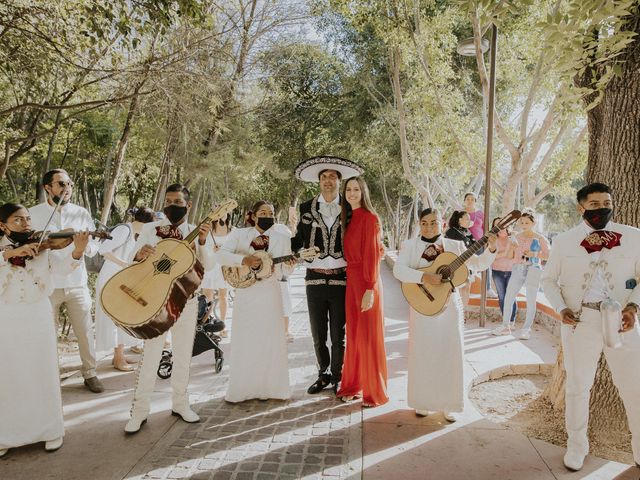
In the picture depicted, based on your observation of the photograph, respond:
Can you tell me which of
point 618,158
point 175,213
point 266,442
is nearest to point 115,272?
point 175,213

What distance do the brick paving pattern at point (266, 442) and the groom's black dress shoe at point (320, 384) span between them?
0.22 feet

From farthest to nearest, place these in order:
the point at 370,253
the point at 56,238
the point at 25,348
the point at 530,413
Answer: the point at 530,413, the point at 370,253, the point at 56,238, the point at 25,348

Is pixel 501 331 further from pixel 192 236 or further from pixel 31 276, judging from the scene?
pixel 31 276

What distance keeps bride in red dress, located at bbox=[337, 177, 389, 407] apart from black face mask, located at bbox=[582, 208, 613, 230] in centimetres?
189

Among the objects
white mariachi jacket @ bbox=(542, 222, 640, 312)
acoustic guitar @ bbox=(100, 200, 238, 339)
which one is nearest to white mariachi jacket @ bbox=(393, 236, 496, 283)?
white mariachi jacket @ bbox=(542, 222, 640, 312)

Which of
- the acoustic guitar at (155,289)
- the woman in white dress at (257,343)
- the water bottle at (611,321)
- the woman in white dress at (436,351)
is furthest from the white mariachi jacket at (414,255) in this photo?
the acoustic guitar at (155,289)

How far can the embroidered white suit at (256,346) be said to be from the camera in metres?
4.79

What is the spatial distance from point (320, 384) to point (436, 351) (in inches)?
58.2

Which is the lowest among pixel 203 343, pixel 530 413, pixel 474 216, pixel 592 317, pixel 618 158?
pixel 530 413

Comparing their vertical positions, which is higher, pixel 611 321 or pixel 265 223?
pixel 265 223

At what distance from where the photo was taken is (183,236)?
14.1 ft

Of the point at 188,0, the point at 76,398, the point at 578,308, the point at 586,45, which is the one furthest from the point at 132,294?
the point at 586,45

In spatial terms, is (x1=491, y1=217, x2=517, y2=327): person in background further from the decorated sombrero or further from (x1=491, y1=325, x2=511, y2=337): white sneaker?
the decorated sombrero

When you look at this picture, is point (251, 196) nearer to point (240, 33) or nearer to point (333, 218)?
point (240, 33)
